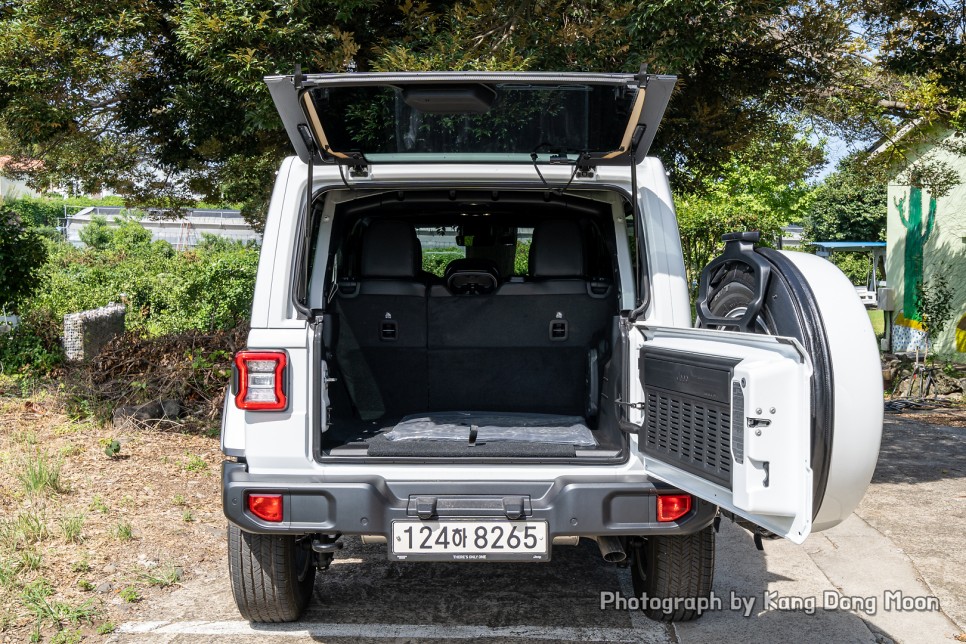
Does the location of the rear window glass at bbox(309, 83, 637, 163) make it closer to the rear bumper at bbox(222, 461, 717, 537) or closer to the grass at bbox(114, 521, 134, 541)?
the rear bumper at bbox(222, 461, 717, 537)

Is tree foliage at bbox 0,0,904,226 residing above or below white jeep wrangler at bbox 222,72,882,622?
above

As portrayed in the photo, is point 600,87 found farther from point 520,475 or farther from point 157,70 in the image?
point 157,70

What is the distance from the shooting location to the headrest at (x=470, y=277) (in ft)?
15.1

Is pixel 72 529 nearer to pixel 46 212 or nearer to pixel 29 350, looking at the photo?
pixel 29 350

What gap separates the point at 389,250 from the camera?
175 inches

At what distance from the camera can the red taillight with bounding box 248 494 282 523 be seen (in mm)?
3248

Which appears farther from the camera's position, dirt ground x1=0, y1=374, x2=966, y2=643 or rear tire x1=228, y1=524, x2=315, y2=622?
dirt ground x1=0, y1=374, x2=966, y2=643

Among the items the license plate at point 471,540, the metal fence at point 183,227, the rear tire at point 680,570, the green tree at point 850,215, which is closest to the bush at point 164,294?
the license plate at point 471,540

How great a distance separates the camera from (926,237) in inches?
607

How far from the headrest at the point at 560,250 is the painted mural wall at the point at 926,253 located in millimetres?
10391

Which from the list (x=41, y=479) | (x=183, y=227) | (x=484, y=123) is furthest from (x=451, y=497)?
(x=183, y=227)

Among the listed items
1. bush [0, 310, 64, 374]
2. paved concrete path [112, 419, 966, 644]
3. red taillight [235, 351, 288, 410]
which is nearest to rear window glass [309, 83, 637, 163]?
red taillight [235, 351, 288, 410]

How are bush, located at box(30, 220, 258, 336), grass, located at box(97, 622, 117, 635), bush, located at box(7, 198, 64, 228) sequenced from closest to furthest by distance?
grass, located at box(97, 622, 117, 635) → bush, located at box(30, 220, 258, 336) → bush, located at box(7, 198, 64, 228)

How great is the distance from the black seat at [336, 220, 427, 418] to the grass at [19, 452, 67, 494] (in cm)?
245
